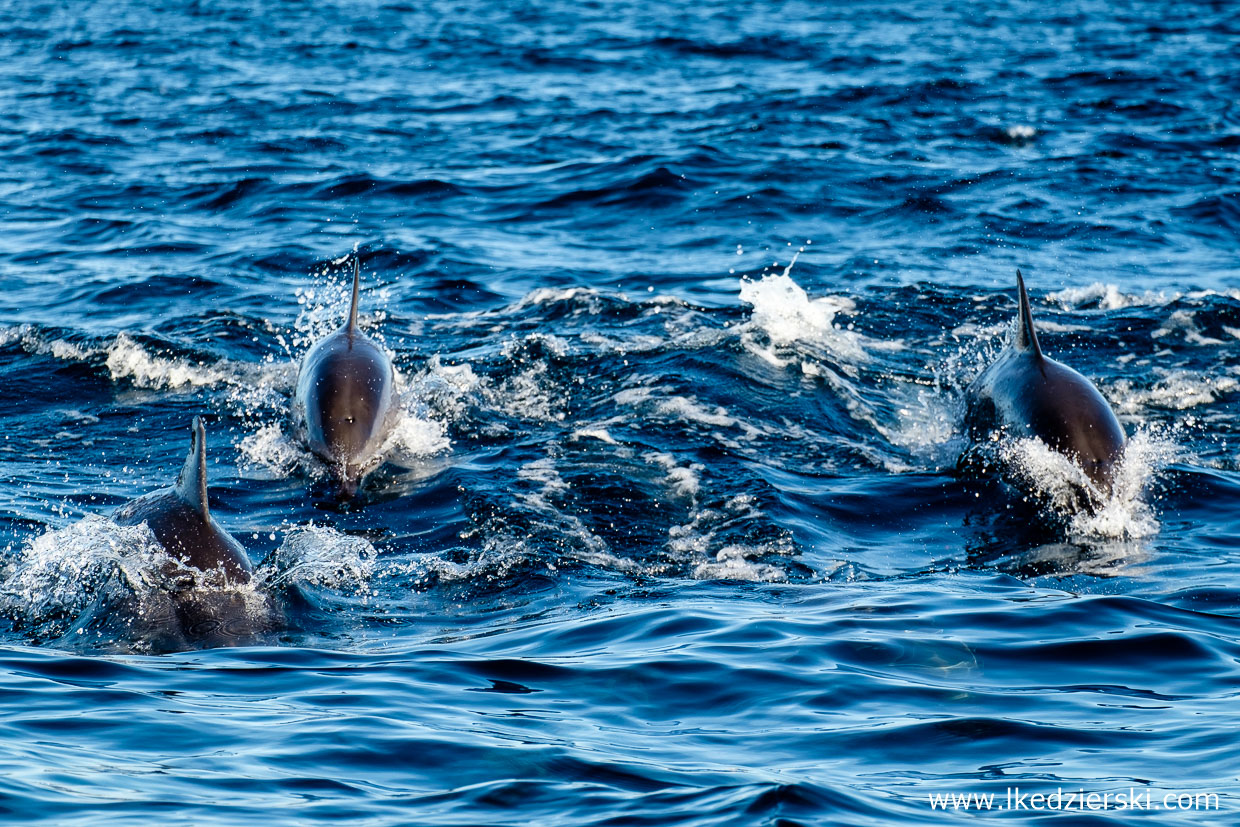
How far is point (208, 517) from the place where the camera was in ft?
29.6

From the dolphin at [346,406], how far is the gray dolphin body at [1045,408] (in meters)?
4.78

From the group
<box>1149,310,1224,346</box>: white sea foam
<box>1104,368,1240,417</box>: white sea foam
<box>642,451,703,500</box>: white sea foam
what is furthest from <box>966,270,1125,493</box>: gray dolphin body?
<box>1149,310,1224,346</box>: white sea foam

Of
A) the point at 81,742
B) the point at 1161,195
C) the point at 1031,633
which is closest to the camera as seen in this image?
the point at 81,742

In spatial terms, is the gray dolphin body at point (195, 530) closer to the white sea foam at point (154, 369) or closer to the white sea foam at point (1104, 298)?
the white sea foam at point (154, 369)

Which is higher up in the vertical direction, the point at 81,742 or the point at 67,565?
the point at 67,565

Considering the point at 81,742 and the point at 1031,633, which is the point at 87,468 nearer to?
the point at 81,742

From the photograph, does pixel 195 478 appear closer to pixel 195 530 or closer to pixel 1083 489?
pixel 195 530

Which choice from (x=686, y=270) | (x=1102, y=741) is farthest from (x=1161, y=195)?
(x=1102, y=741)

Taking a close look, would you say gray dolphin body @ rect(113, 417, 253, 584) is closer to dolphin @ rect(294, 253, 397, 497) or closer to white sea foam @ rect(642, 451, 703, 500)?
dolphin @ rect(294, 253, 397, 497)

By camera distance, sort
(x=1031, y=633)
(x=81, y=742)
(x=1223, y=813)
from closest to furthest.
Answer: (x=1223, y=813) → (x=81, y=742) → (x=1031, y=633)

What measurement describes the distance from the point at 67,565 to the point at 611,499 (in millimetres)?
3881

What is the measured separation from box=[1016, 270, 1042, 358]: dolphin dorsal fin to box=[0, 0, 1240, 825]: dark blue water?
3.29 feet

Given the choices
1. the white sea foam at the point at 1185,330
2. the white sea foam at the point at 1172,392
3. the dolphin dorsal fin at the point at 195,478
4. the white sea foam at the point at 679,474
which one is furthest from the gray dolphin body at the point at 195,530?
the white sea foam at the point at 1185,330

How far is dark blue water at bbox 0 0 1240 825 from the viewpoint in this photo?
6691mm
